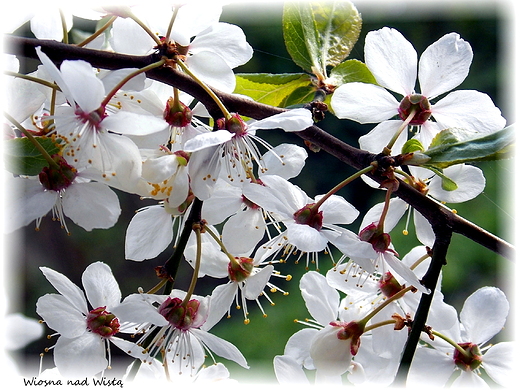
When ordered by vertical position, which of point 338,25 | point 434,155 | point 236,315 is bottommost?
point 236,315

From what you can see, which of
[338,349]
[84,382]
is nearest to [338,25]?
[338,349]

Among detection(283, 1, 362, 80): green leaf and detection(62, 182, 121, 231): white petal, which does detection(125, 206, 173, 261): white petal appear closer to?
detection(62, 182, 121, 231): white petal

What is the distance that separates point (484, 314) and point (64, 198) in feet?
1.40

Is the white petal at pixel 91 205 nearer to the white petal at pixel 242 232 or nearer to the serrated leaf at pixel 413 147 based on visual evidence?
the white petal at pixel 242 232

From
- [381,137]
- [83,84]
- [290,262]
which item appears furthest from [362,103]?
[290,262]

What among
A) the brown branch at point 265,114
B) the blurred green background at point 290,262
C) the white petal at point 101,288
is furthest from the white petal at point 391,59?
the blurred green background at point 290,262

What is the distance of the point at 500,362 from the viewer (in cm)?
51

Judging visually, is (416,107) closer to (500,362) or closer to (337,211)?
(337,211)

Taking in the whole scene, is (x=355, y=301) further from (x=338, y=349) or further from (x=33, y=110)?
(x=33, y=110)

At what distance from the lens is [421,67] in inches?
19.6

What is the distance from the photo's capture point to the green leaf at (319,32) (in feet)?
1.81

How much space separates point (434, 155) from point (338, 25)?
0.26 metres

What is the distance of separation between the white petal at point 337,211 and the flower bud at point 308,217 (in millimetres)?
18

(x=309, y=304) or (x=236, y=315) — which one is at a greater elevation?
(x=309, y=304)
